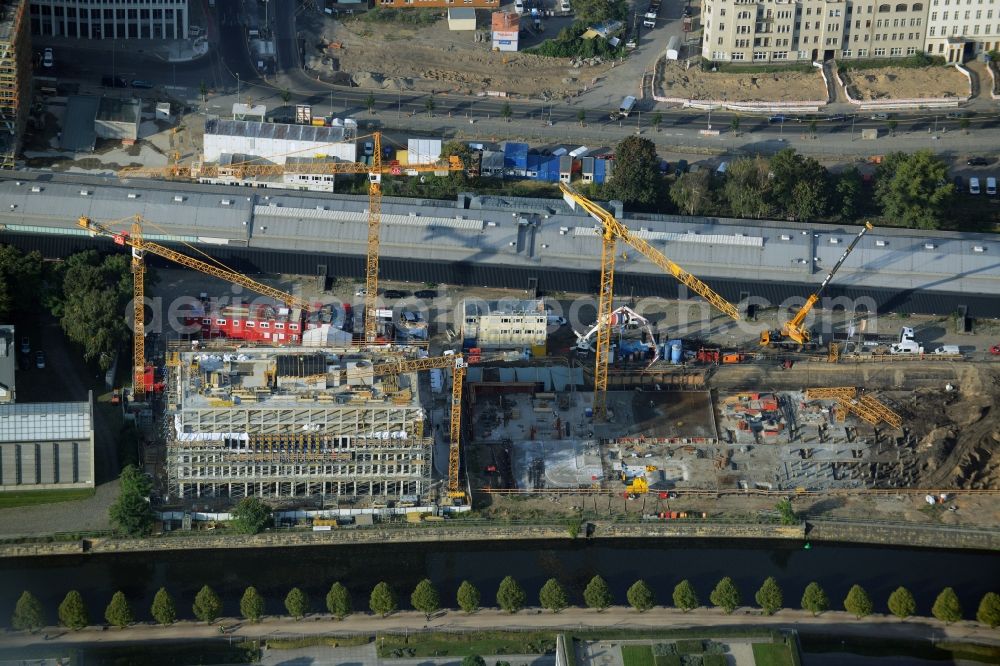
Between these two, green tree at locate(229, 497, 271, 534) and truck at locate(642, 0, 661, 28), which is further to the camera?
truck at locate(642, 0, 661, 28)

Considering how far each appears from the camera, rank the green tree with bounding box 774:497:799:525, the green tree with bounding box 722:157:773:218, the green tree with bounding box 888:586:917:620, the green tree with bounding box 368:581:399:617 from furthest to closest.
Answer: the green tree with bounding box 722:157:773:218 → the green tree with bounding box 774:497:799:525 → the green tree with bounding box 888:586:917:620 → the green tree with bounding box 368:581:399:617

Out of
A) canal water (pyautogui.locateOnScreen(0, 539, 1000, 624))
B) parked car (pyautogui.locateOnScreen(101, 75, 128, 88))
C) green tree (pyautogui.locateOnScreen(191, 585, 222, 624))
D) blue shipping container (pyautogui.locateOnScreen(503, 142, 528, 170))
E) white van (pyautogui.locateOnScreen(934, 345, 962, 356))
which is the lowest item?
green tree (pyautogui.locateOnScreen(191, 585, 222, 624))

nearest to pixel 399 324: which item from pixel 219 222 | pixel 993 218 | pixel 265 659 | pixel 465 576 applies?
pixel 219 222

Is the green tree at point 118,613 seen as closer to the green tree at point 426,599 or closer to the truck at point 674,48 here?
the green tree at point 426,599

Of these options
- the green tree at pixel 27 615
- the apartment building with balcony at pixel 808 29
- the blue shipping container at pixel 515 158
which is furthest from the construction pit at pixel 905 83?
the green tree at pixel 27 615

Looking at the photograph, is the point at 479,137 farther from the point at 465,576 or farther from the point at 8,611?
the point at 8,611

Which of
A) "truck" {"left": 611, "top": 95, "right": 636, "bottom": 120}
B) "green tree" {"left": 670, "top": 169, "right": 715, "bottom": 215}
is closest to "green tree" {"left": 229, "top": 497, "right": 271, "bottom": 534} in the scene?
"green tree" {"left": 670, "top": 169, "right": 715, "bottom": 215}

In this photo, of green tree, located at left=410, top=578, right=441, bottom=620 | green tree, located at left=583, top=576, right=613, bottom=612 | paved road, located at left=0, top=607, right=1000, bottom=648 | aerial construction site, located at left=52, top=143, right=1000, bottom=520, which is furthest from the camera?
aerial construction site, located at left=52, top=143, right=1000, bottom=520

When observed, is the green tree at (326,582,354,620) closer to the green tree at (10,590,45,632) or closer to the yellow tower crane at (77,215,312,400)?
the green tree at (10,590,45,632)
